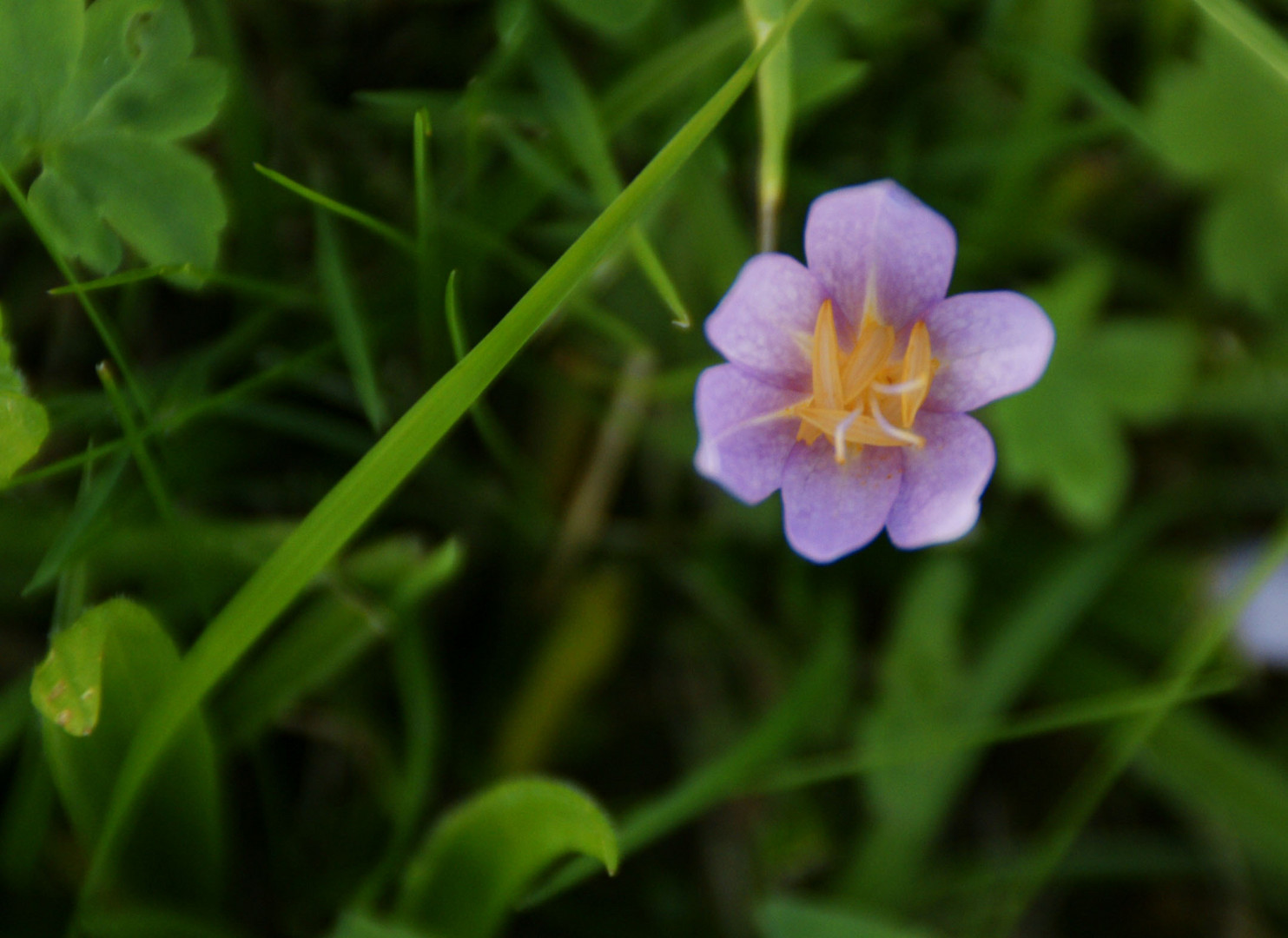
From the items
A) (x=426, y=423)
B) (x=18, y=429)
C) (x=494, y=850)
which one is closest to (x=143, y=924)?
(x=494, y=850)

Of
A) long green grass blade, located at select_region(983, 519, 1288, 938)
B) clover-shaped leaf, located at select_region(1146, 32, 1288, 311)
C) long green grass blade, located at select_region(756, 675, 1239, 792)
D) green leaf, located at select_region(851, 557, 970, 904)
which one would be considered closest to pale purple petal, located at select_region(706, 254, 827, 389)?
long green grass blade, located at select_region(756, 675, 1239, 792)

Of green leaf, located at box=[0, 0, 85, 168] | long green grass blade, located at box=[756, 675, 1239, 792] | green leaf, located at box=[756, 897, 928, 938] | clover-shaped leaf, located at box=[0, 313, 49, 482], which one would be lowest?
green leaf, located at box=[756, 897, 928, 938]

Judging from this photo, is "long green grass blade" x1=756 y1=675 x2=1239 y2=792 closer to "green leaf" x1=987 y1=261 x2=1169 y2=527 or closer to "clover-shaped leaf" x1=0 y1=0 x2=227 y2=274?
"green leaf" x1=987 y1=261 x2=1169 y2=527

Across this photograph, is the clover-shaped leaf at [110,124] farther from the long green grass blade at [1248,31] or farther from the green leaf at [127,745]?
the long green grass blade at [1248,31]

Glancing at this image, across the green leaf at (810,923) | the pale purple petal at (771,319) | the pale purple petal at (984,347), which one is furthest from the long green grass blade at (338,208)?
the green leaf at (810,923)

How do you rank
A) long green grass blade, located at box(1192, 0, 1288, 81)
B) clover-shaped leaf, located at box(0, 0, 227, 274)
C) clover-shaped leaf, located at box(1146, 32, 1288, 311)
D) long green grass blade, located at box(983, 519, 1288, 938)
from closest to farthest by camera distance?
clover-shaped leaf, located at box(0, 0, 227, 274), long green grass blade, located at box(1192, 0, 1288, 81), long green grass blade, located at box(983, 519, 1288, 938), clover-shaped leaf, located at box(1146, 32, 1288, 311)

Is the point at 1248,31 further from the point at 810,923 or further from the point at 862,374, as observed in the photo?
the point at 810,923
